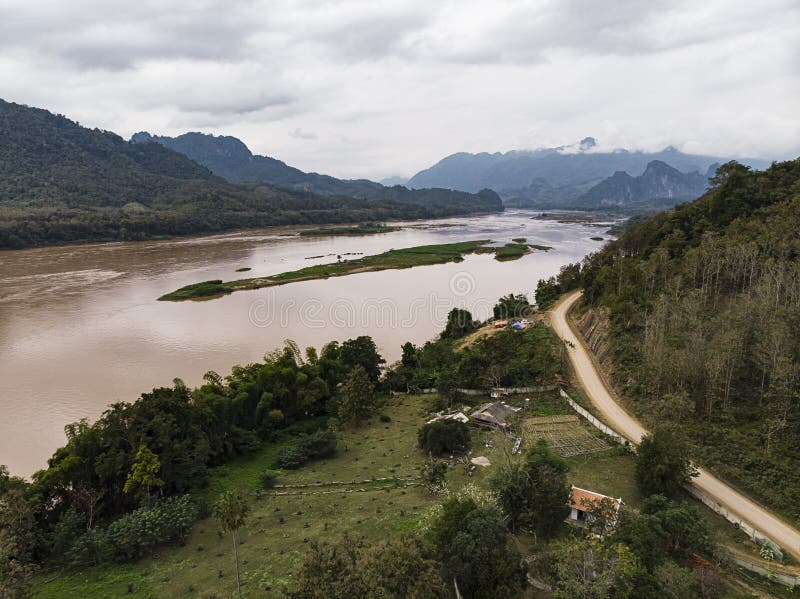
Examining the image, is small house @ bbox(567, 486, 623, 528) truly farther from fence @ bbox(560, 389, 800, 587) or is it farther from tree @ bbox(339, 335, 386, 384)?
tree @ bbox(339, 335, 386, 384)

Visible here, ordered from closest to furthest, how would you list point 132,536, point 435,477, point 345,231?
point 132,536, point 435,477, point 345,231

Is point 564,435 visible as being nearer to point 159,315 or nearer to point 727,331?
point 727,331

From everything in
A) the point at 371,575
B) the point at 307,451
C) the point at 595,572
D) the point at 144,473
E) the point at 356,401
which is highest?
the point at 371,575

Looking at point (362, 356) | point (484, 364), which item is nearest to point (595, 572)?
point (484, 364)

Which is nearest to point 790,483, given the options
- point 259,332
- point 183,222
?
point 259,332

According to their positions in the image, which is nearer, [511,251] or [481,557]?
[481,557]

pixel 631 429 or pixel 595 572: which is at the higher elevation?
pixel 595 572

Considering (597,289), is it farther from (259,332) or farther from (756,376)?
(259,332)
